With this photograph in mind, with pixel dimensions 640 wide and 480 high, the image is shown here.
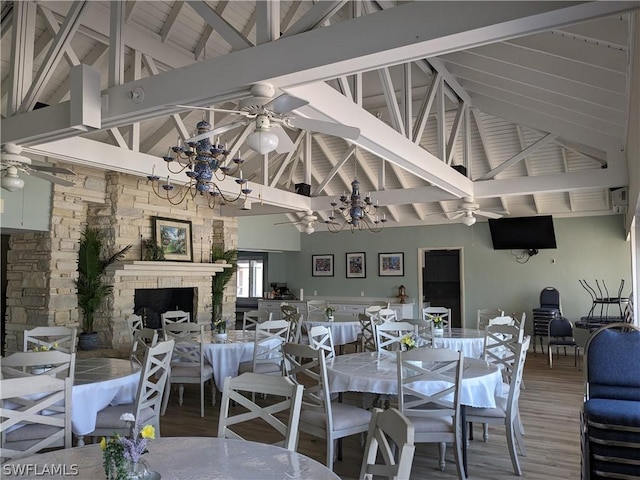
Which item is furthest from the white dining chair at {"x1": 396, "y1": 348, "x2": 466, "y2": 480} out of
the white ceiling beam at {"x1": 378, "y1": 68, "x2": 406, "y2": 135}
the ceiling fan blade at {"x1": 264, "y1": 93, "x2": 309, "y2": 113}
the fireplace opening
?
the fireplace opening

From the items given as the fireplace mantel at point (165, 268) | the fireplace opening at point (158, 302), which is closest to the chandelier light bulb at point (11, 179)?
the fireplace mantel at point (165, 268)

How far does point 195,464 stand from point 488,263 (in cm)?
980

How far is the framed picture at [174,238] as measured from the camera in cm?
836

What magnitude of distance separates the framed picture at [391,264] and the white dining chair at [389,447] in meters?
9.93

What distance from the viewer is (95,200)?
297 inches

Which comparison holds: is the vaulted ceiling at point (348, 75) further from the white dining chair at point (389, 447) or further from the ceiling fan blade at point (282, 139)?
the white dining chair at point (389, 447)

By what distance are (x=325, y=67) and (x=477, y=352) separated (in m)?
4.56

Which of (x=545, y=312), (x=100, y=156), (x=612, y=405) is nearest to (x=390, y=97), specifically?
(x=100, y=156)

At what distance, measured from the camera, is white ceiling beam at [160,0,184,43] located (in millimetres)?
5461

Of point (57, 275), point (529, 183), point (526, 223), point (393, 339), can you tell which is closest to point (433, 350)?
point (393, 339)

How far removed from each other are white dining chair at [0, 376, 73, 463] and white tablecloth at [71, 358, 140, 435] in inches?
5.3

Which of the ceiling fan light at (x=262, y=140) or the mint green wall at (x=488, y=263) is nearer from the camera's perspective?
the ceiling fan light at (x=262, y=140)

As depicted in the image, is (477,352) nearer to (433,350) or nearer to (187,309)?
(433,350)

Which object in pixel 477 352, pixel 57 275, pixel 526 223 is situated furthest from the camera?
pixel 526 223
